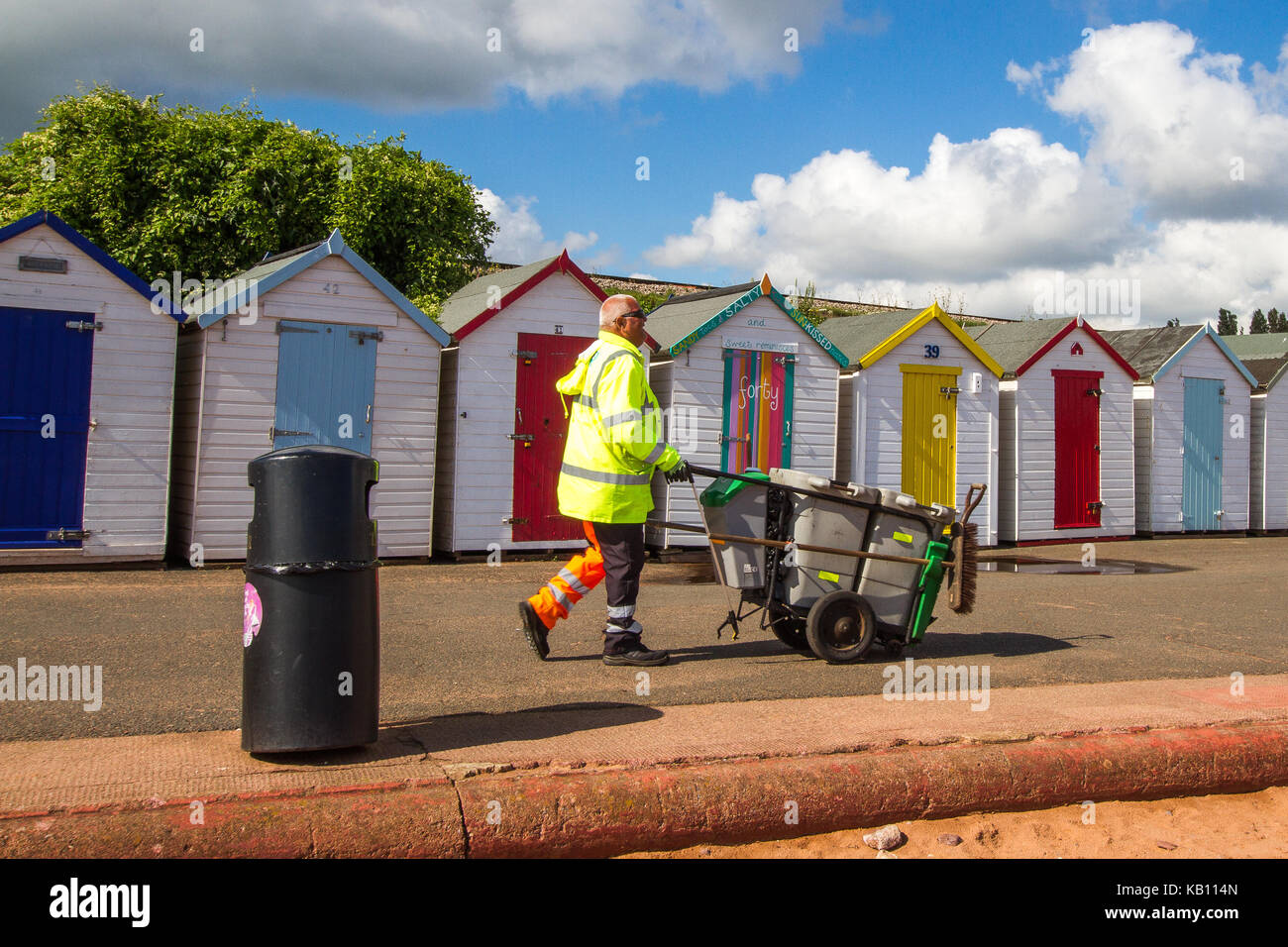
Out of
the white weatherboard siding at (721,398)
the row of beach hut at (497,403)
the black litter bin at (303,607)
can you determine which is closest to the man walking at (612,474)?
Result: the black litter bin at (303,607)

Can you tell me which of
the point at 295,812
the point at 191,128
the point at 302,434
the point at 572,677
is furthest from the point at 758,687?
the point at 191,128

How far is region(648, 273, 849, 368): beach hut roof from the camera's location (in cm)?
1312

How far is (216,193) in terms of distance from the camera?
74.4ft

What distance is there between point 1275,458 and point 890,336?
786 cm

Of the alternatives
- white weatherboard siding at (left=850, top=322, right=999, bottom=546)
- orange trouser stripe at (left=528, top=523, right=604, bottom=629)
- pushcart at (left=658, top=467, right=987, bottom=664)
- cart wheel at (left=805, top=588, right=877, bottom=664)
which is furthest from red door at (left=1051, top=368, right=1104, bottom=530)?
orange trouser stripe at (left=528, top=523, right=604, bottom=629)

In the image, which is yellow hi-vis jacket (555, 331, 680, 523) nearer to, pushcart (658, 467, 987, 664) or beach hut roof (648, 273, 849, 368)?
pushcart (658, 467, 987, 664)

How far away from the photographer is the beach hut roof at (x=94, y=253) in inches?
395

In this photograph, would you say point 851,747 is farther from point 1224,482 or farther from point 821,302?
point 821,302

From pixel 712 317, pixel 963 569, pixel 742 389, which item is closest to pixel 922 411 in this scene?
pixel 742 389

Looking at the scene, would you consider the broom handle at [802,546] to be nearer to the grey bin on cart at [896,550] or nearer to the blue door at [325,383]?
the grey bin on cart at [896,550]

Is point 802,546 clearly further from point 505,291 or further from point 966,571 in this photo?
point 505,291

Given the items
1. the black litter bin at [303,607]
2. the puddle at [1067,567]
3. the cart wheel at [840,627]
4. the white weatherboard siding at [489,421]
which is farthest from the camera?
the puddle at [1067,567]

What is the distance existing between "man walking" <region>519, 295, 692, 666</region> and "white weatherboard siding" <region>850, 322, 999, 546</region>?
8574mm

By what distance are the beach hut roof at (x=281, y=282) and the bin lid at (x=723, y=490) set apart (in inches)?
239
